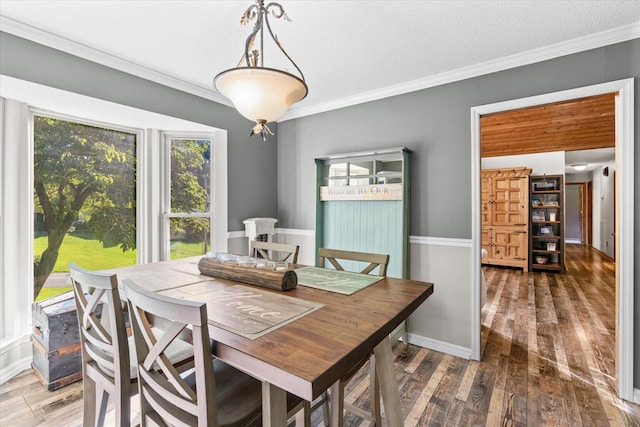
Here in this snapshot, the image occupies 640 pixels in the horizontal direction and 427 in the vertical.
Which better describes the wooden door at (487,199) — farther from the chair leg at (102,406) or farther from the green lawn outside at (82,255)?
the chair leg at (102,406)

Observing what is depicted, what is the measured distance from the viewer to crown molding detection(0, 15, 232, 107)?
6.57 feet

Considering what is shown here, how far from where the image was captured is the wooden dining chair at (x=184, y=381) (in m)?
0.94

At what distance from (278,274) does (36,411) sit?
1.85 m

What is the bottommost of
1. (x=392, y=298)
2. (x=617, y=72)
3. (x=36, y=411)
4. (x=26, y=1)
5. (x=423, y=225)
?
(x=36, y=411)

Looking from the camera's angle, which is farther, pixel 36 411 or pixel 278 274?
pixel 36 411

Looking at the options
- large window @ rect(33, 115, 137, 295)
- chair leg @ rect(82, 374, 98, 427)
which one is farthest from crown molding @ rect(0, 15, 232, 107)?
chair leg @ rect(82, 374, 98, 427)

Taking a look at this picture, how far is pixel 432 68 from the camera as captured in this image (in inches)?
104

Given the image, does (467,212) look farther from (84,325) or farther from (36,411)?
(36,411)

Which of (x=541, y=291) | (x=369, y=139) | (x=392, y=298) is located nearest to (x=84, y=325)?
(x=392, y=298)

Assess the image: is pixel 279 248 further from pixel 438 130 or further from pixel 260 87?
pixel 438 130

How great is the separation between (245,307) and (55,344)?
1.83m

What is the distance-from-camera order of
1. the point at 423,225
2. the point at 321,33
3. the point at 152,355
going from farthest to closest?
1. the point at 423,225
2. the point at 321,33
3. the point at 152,355

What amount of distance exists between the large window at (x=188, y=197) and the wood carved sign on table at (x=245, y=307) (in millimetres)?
1823

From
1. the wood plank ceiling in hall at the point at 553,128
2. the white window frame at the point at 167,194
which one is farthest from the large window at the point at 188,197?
the wood plank ceiling in hall at the point at 553,128
